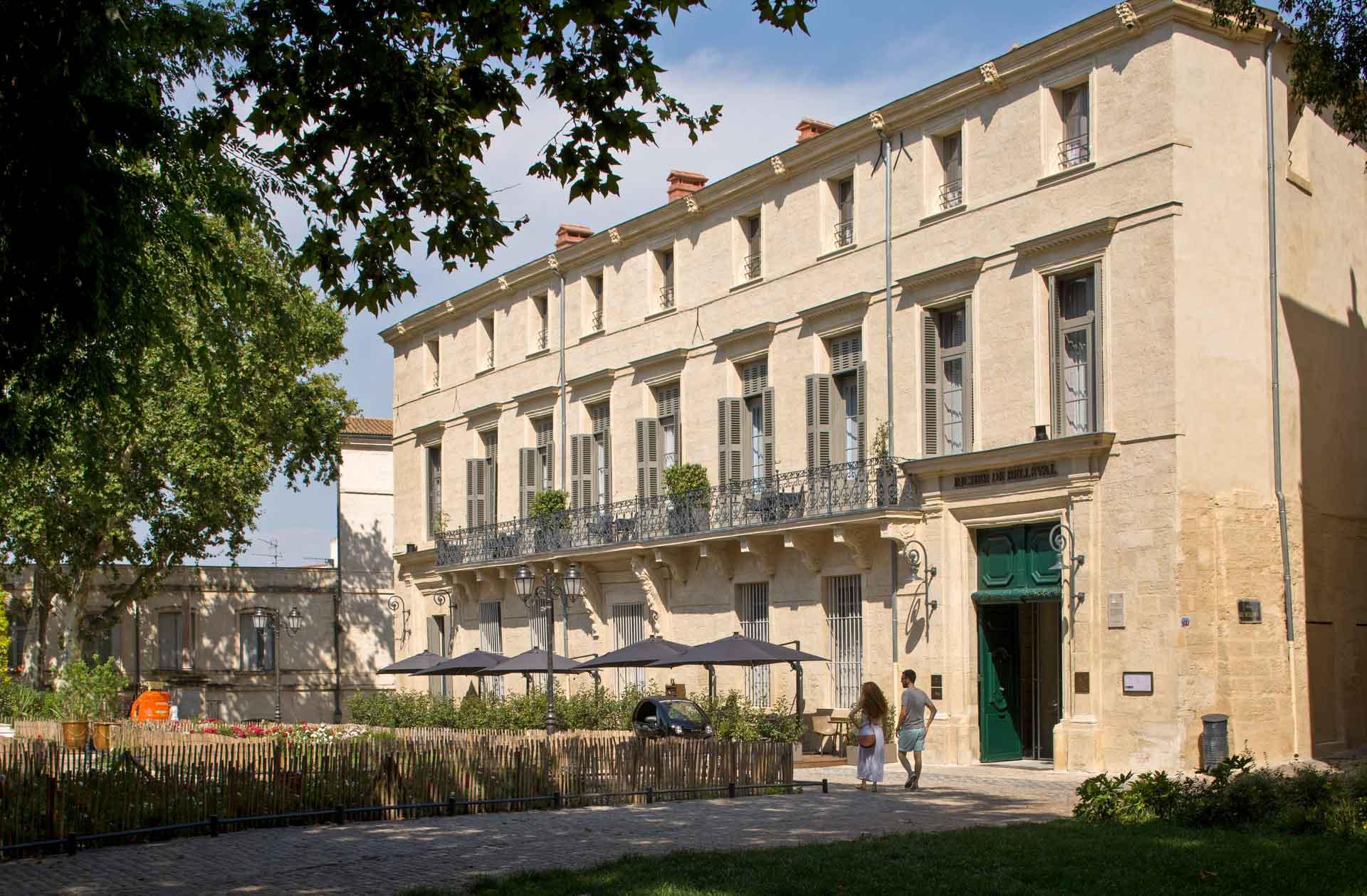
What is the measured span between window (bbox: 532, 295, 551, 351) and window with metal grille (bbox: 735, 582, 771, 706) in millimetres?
10455

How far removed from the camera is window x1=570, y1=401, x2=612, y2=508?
36.8m

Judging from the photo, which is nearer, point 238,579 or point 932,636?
point 932,636

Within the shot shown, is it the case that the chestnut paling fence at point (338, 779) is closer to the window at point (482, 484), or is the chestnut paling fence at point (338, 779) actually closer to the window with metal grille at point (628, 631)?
the window with metal grille at point (628, 631)

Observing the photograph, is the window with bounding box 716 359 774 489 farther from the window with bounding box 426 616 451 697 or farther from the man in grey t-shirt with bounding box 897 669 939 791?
the window with bounding box 426 616 451 697

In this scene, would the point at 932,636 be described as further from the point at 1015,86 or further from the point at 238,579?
the point at 238,579

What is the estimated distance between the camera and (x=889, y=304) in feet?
91.3

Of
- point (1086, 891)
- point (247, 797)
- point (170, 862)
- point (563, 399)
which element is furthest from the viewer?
point (563, 399)

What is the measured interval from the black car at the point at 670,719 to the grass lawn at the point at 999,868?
41.5 ft

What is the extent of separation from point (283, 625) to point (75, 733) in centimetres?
2177

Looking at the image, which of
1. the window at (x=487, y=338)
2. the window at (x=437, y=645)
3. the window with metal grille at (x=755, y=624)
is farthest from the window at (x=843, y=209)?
the window at (x=437, y=645)

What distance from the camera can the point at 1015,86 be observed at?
84.8 feet

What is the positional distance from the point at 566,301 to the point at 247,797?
22.4 m

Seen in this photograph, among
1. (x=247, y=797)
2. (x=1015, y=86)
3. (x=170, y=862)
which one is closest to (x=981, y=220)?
(x=1015, y=86)

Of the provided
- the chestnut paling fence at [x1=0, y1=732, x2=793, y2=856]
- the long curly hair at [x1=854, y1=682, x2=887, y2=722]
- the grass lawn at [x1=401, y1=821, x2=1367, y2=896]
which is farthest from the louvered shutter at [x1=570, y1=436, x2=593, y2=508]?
the grass lawn at [x1=401, y1=821, x2=1367, y2=896]
